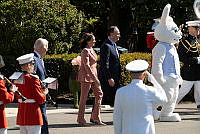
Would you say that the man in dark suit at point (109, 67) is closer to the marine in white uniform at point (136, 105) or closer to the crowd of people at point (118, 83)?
the crowd of people at point (118, 83)

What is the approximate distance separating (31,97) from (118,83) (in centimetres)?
323

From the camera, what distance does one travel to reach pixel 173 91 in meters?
11.7

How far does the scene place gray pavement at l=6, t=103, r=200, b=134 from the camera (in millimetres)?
10820

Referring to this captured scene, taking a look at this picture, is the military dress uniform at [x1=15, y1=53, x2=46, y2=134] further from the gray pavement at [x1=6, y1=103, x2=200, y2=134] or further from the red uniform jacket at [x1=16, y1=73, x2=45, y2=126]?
the gray pavement at [x1=6, y1=103, x2=200, y2=134]

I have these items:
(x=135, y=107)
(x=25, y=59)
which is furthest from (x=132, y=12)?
(x=135, y=107)

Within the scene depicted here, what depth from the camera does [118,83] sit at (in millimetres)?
11398

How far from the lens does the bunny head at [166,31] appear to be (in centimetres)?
1169

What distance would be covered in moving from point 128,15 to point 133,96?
16.2 meters

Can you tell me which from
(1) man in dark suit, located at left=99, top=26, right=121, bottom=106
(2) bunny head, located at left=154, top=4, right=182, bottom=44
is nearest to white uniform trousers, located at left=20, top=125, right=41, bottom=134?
(1) man in dark suit, located at left=99, top=26, right=121, bottom=106

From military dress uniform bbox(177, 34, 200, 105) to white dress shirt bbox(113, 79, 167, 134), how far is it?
665 centimetres

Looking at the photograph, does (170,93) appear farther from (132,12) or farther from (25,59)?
(132,12)

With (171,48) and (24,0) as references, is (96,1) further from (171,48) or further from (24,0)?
(171,48)

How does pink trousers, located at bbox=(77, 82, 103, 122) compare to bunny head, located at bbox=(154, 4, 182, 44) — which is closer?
pink trousers, located at bbox=(77, 82, 103, 122)

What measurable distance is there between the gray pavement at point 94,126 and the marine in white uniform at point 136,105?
372 centimetres
